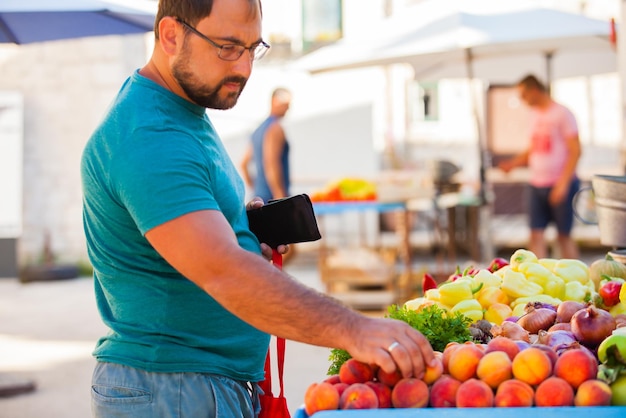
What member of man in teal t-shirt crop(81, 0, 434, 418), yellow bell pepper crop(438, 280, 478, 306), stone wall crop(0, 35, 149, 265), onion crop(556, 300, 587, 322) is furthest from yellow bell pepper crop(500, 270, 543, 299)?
stone wall crop(0, 35, 149, 265)

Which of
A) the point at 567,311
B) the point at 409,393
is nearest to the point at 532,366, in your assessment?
the point at 409,393

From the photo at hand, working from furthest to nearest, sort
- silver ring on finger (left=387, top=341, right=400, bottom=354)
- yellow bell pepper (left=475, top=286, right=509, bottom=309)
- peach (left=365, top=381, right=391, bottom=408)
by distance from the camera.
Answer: yellow bell pepper (left=475, top=286, right=509, bottom=309) < peach (left=365, top=381, right=391, bottom=408) < silver ring on finger (left=387, top=341, right=400, bottom=354)

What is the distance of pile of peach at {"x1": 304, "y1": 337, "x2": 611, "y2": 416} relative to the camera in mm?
1832

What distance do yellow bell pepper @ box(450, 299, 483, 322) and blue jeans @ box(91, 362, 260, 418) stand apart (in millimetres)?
838

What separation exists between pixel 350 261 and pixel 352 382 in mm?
6909

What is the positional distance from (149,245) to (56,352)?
18.2 feet

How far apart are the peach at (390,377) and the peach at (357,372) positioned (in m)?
0.03

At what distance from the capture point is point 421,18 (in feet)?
30.2

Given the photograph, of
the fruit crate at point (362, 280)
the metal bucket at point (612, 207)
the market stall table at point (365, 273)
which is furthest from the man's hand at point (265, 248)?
the market stall table at point (365, 273)

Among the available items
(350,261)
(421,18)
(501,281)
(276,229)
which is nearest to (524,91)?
(421,18)

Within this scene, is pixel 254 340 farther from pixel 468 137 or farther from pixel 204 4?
pixel 468 137

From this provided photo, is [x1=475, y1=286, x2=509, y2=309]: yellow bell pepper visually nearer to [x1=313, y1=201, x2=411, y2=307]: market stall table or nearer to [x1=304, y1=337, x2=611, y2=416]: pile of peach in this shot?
[x1=304, y1=337, x2=611, y2=416]: pile of peach

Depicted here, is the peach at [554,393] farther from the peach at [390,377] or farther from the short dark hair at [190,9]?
the short dark hair at [190,9]

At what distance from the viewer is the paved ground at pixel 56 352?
571 cm
